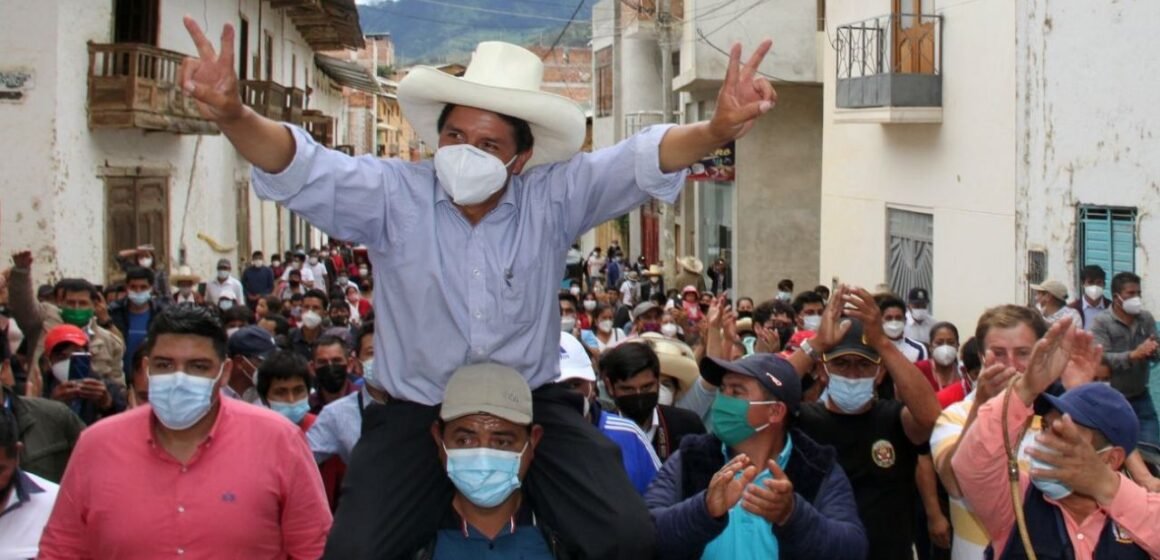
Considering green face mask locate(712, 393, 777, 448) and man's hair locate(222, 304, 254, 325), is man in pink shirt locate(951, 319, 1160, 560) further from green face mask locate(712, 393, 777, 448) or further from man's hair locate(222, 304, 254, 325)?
man's hair locate(222, 304, 254, 325)

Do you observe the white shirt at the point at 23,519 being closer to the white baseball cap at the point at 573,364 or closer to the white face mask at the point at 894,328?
the white baseball cap at the point at 573,364

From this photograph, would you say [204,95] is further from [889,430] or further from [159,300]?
[159,300]

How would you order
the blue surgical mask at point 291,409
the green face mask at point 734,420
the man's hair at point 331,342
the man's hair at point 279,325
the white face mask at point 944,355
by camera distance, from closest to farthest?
the green face mask at point 734,420
the blue surgical mask at point 291,409
the man's hair at point 331,342
the white face mask at point 944,355
the man's hair at point 279,325

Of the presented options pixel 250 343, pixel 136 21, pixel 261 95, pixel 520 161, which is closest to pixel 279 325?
pixel 250 343

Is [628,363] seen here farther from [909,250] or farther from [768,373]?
[909,250]

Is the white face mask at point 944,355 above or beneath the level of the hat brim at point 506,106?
beneath

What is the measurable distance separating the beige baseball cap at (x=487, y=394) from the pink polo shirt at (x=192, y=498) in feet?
2.47

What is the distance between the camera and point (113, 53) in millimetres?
19375

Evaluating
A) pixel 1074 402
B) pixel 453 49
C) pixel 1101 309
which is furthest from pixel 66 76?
pixel 453 49

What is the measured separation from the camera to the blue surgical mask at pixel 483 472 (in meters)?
3.81

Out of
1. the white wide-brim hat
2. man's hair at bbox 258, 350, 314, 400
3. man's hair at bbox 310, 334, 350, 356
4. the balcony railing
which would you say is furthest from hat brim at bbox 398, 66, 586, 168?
the balcony railing

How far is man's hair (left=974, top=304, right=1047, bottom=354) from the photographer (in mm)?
5242

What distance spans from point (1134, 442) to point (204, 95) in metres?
2.72

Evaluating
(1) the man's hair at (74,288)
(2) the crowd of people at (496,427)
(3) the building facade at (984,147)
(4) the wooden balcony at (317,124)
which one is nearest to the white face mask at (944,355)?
(2) the crowd of people at (496,427)
